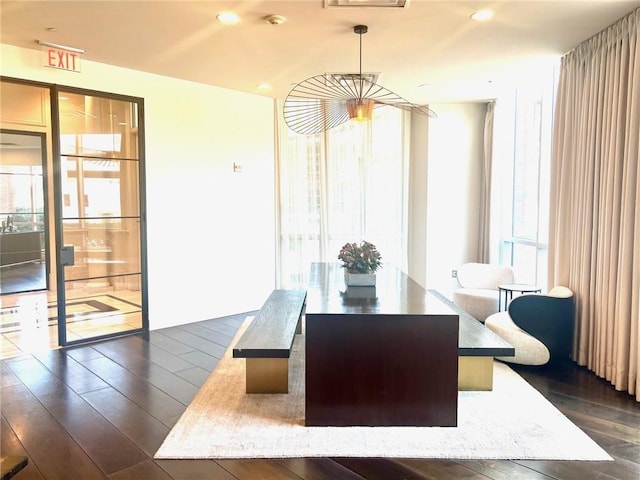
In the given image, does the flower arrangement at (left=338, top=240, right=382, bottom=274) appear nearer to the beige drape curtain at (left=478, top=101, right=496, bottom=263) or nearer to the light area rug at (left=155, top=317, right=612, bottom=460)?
the light area rug at (left=155, top=317, right=612, bottom=460)

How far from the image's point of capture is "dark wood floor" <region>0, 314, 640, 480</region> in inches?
93.4

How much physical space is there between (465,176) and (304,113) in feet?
11.1

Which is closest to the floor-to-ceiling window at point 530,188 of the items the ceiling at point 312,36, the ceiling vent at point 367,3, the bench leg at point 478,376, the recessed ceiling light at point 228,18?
the ceiling at point 312,36

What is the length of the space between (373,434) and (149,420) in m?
1.38

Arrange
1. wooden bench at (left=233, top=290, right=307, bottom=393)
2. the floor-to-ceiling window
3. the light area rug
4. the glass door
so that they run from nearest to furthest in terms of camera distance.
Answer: the light area rug → wooden bench at (left=233, top=290, right=307, bottom=393) → the floor-to-ceiling window → the glass door

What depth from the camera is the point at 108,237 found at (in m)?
4.89

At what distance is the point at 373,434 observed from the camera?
2.75m

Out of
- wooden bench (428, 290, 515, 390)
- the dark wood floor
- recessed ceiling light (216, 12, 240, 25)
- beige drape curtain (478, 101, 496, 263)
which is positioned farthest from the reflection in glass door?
beige drape curtain (478, 101, 496, 263)

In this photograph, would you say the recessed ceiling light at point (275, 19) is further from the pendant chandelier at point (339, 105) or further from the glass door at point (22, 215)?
the glass door at point (22, 215)

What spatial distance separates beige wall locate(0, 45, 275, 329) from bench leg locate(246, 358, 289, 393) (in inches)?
85.8

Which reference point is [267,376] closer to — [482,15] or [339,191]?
[482,15]

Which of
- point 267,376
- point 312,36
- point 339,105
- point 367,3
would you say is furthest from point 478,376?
point 312,36

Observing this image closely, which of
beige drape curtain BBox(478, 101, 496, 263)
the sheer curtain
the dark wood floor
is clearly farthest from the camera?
the sheer curtain

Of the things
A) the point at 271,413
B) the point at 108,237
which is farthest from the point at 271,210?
the point at 271,413
